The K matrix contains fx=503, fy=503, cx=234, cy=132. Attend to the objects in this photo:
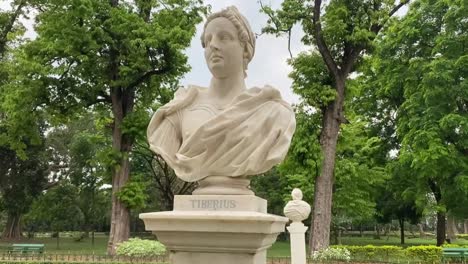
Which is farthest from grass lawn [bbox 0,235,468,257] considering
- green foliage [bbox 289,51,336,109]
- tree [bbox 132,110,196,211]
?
green foliage [bbox 289,51,336,109]

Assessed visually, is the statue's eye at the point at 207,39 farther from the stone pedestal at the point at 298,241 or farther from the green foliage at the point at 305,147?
the green foliage at the point at 305,147

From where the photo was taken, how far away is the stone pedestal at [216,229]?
11.4 feet

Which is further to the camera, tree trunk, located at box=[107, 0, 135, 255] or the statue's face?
tree trunk, located at box=[107, 0, 135, 255]

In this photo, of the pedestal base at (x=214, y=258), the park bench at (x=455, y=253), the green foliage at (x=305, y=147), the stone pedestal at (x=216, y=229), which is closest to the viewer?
the stone pedestal at (x=216, y=229)

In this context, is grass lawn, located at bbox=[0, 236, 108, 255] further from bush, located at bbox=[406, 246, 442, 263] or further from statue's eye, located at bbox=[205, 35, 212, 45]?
statue's eye, located at bbox=[205, 35, 212, 45]

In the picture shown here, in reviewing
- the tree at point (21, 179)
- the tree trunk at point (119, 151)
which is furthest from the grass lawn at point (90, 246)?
the tree at point (21, 179)

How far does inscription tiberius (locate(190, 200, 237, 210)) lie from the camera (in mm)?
3754

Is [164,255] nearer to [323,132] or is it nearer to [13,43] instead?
[323,132]

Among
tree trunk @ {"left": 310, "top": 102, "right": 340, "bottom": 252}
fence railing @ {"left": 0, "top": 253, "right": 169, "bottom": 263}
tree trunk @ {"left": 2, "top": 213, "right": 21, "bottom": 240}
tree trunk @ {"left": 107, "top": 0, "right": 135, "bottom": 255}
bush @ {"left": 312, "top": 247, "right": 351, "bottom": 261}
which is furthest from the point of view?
tree trunk @ {"left": 2, "top": 213, "right": 21, "bottom": 240}

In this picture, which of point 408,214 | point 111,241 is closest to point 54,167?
point 111,241

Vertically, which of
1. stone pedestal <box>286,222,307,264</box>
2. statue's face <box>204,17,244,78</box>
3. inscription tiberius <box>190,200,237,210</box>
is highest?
statue's face <box>204,17,244,78</box>

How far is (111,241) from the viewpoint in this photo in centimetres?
1641

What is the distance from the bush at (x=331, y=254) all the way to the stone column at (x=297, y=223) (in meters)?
4.51

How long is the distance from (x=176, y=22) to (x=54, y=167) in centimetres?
1748
